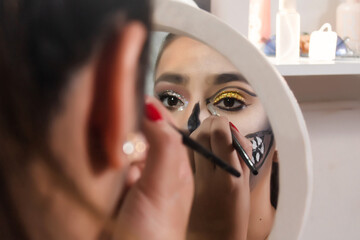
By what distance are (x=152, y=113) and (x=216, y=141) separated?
93 mm

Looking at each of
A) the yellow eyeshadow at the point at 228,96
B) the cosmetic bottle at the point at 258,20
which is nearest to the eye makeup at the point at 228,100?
the yellow eyeshadow at the point at 228,96

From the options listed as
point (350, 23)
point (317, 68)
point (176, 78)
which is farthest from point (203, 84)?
point (350, 23)

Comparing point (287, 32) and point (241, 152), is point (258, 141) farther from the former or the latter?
point (287, 32)

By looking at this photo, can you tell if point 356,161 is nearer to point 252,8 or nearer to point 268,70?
point 252,8

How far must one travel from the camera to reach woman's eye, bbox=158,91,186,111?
41 centimetres

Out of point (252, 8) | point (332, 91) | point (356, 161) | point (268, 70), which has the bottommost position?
point (356, 161)

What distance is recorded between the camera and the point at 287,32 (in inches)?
33.6

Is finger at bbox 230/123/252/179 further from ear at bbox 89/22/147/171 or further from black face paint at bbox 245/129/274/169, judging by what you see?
ear at bbox 89/22/147/171

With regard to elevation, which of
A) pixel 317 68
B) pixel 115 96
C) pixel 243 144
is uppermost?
pixel 115 96

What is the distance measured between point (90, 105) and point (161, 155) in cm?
7

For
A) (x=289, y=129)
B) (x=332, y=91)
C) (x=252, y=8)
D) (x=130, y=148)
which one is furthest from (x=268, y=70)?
(x=332, y=91)

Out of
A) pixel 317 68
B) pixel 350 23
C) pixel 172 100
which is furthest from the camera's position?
pixel 350 23

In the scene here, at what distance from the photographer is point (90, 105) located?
0.32 m

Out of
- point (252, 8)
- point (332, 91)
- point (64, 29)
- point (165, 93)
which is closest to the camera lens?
point (64, 29)
